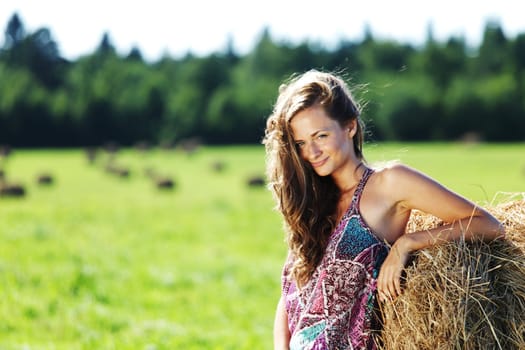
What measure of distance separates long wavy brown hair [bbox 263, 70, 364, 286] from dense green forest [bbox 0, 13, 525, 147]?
5043 cm

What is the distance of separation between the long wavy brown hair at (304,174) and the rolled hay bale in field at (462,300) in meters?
0.52

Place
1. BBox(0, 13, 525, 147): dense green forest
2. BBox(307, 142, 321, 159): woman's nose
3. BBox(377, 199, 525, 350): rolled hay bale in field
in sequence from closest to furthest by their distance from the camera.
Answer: BBox(377, 199, 525, 350): rolled hay bale in field
BBox(307, 142, 321, 159): woman's nose
BBox(0, 13, 525, 147): dense green forest

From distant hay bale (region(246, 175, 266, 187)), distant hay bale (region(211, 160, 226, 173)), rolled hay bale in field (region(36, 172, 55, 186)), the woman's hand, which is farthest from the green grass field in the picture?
distant hay bale (region(211, 160, 226, 173))

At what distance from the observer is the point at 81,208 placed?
1908 centimetres

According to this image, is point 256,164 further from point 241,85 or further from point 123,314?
point 241,85

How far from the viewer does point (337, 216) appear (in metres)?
3.44

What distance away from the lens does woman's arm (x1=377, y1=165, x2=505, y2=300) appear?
9.72 ft

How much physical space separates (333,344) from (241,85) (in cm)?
8949

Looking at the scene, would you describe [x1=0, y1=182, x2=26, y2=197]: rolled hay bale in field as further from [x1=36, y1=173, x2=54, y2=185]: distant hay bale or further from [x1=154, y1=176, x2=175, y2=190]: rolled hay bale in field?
[x1=154, y1=176, x2=175, y2=190]: rolled hay bale in field

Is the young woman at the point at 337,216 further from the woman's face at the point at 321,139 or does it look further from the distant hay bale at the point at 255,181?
the distant hay bale at the point at 255,181

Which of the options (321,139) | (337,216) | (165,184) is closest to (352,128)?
(321,139)

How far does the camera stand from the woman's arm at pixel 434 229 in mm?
2963

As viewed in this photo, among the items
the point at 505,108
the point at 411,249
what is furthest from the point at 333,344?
the point at 505,108

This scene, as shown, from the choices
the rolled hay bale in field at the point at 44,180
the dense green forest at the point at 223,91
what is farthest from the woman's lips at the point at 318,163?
the dense green forest at the point at 223,91
